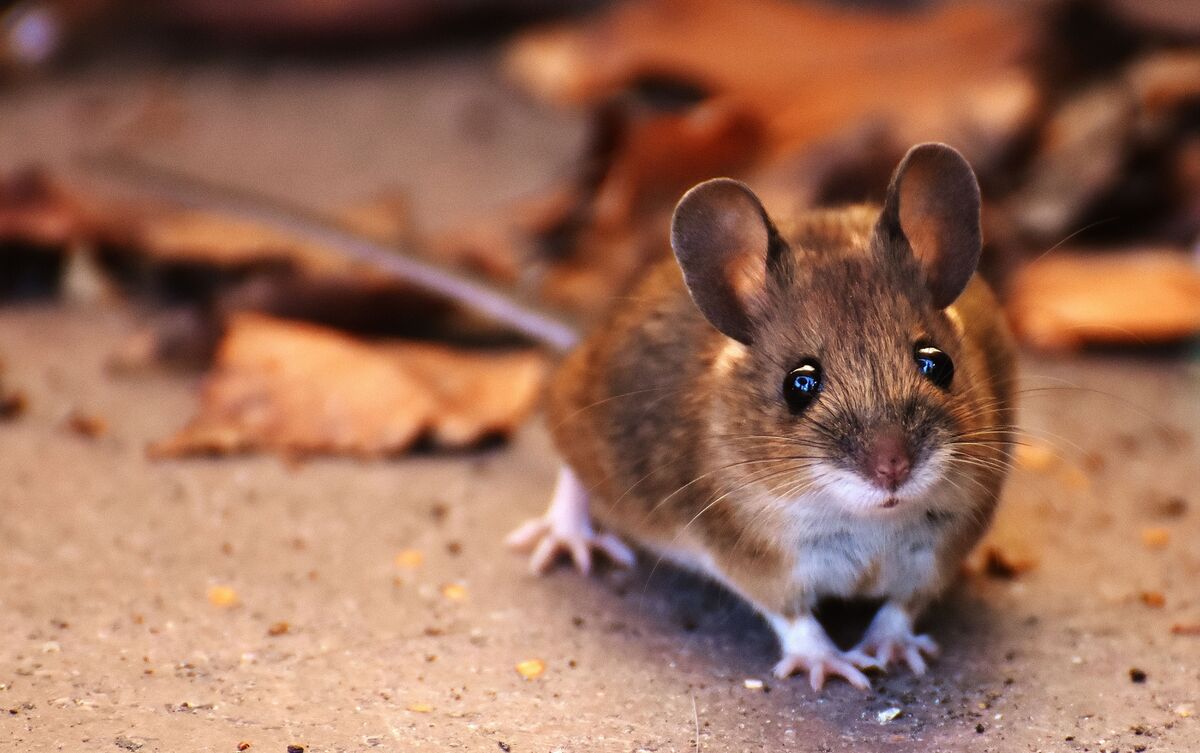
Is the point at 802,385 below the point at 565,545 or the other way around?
the other way around

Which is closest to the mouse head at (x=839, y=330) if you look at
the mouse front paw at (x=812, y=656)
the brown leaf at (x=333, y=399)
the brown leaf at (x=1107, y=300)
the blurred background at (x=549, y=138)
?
the mouse front paw at (x=812, y=656)

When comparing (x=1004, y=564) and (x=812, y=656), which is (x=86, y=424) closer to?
(x=812, y=656)

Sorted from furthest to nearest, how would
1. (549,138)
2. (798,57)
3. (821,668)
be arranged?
(549,138) → (798,57) → (821,668)

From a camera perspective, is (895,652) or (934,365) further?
(895,652)

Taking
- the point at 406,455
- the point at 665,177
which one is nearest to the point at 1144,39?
the point at 665,177

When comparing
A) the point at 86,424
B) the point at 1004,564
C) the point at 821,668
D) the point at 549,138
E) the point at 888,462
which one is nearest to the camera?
the point at 888,462

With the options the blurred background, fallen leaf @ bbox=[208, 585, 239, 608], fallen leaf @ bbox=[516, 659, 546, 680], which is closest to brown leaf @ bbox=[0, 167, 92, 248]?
the blurred background

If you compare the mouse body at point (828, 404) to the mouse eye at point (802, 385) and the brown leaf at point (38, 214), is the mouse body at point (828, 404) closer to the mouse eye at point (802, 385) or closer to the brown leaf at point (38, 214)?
the mouse eye at point (802, 385)

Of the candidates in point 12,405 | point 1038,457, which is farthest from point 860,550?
point 12,405
